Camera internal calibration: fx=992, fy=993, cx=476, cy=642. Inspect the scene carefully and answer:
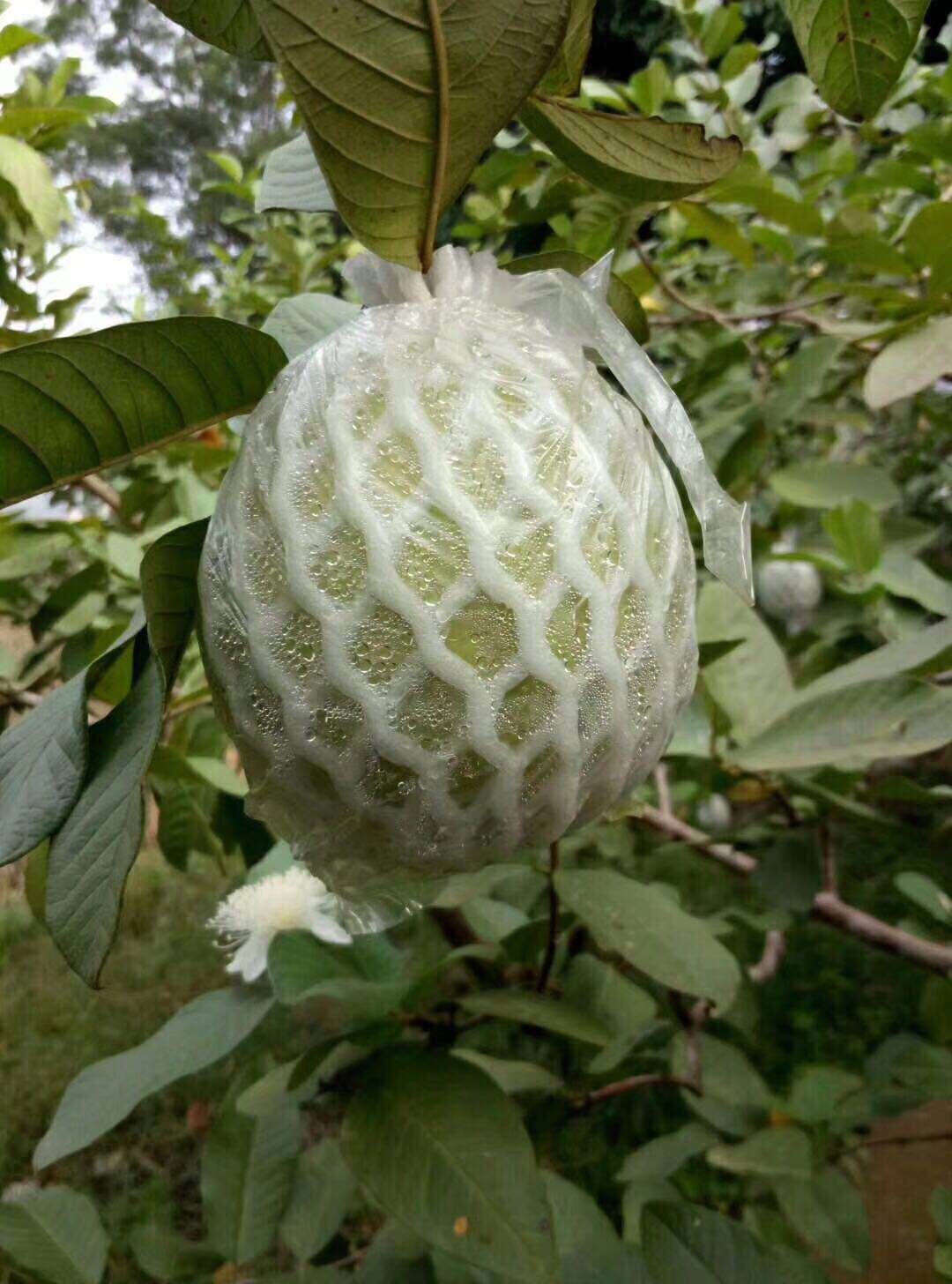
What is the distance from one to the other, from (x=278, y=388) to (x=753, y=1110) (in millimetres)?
926

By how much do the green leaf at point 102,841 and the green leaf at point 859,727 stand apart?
55 centimetres

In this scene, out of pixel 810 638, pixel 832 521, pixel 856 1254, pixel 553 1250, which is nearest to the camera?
pixel 553 1250

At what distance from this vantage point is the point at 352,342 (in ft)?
1.38

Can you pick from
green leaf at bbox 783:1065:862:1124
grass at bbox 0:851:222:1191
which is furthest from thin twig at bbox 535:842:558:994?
grass at bbox 0:851:222:1191

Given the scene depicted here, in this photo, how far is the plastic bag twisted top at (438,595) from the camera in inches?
14.8

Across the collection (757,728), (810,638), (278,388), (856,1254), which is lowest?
(856,1254)

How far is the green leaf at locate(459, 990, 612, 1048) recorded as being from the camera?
0.67 metres

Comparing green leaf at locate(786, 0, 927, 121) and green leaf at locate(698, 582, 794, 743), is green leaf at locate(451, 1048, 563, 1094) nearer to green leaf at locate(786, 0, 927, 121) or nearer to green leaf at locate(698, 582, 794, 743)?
green leaf at locate(698, 582, 794, 743)

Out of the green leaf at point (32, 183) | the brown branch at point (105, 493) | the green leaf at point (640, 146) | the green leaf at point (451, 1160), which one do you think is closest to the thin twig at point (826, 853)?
the green leaf at point (451, 1160)

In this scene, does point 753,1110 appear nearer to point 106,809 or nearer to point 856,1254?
point 856,1254

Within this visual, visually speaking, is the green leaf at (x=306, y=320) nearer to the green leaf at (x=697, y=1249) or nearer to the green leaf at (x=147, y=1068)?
the green leaf at (x=147, y=1068)

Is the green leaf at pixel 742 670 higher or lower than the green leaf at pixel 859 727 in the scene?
lower

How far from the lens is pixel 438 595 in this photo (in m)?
0.38

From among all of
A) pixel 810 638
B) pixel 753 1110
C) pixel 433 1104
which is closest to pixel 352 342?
pixel 433 1104
